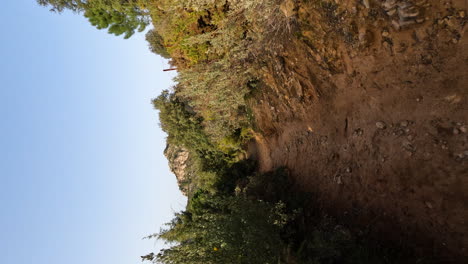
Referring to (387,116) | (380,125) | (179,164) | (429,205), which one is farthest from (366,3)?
(179,164)

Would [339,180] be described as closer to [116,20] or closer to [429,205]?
[429,205]

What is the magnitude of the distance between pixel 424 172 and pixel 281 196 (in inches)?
154

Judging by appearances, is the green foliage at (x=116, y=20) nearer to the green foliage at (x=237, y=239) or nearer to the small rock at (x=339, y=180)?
the green foliage at (x=237, y=239)

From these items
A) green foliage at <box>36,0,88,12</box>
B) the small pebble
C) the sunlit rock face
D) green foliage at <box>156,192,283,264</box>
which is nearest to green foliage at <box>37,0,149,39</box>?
green foliage at <box>36,0,88,12</box>

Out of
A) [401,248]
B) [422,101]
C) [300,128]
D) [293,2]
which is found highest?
[293,2]

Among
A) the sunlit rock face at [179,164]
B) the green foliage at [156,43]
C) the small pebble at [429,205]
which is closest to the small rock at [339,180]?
the small pebble at [429,205]

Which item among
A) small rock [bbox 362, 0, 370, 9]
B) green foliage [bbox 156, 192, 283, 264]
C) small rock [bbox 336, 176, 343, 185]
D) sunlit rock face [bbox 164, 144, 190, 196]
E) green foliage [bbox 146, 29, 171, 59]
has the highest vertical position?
green foliage [bbox 146, 29, 171, 59]

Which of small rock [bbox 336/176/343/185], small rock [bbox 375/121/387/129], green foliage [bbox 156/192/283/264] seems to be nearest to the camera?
small rock [bbox 375/121/387/129]

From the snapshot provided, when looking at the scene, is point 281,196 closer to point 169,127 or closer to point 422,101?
point 422,101

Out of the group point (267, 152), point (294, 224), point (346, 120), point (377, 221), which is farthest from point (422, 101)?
point (267, 152)

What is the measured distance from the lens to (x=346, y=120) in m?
6.94

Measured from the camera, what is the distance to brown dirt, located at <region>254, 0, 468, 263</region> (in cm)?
483

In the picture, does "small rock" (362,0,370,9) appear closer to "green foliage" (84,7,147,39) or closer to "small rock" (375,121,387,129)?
"small rock" (375,121,387,129)

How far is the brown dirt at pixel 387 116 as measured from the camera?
4.83 meters
